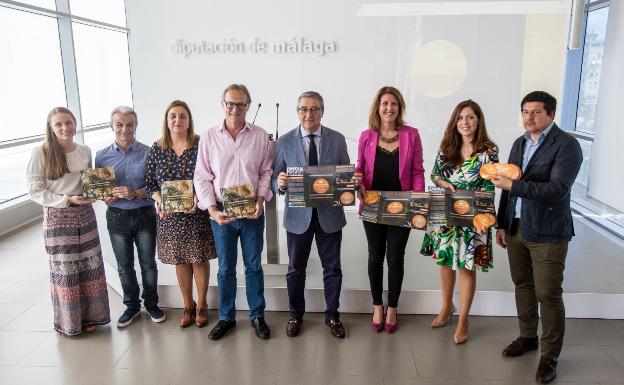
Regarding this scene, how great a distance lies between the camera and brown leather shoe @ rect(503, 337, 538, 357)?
3006 millimetres

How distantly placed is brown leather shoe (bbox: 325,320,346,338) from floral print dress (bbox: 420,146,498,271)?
0.83m

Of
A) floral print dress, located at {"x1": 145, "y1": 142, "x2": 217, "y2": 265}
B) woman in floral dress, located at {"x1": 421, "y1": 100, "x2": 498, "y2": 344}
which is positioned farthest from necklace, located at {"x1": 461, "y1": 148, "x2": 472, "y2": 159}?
floral print dress, located at {"x1": 145, "y1": 142, "x2": 217, "y2": 265}

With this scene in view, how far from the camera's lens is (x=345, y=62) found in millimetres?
5395

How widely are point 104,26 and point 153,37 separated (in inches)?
125

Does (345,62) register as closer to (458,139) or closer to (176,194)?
(458,139)

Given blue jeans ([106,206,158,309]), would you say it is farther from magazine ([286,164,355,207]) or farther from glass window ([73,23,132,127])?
glass window ([73,23,132,127])

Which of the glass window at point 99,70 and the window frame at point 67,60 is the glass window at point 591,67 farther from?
the glass window at point 99,70

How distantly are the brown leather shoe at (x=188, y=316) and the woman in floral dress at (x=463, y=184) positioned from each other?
174cm

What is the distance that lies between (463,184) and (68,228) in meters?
2.59

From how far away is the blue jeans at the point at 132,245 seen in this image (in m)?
3.27

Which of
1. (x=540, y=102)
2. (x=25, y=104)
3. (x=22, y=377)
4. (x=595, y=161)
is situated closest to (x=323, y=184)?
(x=540, y=102)

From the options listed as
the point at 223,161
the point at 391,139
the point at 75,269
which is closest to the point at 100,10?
the point at 75,269

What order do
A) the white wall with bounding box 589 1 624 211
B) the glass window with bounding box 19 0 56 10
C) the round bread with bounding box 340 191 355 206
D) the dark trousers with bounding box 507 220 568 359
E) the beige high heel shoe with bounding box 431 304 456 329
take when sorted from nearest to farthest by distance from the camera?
Result: the dark trousers with bounding box 507 220 568 359
the round bread with bounding box 340 191 355 206
the beige high heel shoe with bounding box 431 304 456 329
the white wall with bounding box 589 1 624 211
the glass window with bounding box 19 0 56 10

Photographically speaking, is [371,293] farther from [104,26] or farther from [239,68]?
[104,26]
